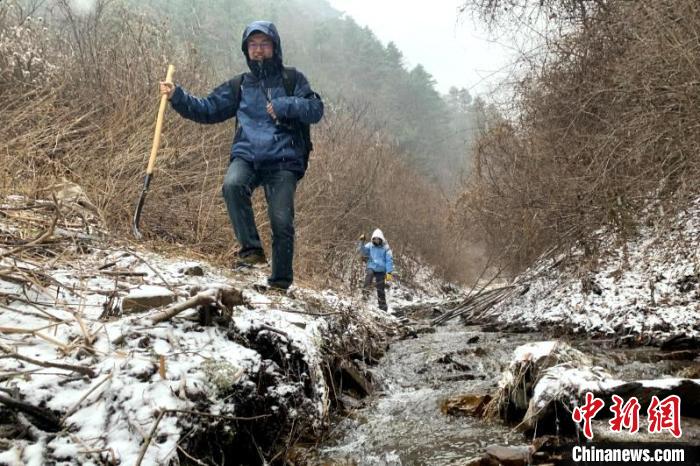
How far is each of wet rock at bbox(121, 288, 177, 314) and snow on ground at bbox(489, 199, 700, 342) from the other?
499 cm

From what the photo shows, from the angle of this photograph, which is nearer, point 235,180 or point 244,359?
point 244,359

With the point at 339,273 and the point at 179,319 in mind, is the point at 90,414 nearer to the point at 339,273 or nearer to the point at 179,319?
the point at 179,319

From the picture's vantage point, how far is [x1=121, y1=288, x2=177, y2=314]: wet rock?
266 cm

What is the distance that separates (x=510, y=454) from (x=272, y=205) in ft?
7.80

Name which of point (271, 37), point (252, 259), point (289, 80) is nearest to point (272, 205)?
A: point (252, 259)

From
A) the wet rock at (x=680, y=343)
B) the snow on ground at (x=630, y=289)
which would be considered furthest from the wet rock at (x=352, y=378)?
the snow on ground at (x=630, y=289)

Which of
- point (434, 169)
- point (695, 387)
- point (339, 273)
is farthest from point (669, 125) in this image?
point (434, 169)

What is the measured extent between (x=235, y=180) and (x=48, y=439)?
2.48 metres

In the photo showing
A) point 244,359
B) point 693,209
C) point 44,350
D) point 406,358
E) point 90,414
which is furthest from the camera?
point 693,209

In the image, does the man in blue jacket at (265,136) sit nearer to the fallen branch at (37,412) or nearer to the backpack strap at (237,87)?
the backpack strap at (237,87)

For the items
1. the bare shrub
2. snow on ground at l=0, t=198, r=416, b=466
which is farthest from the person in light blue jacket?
snow on ground at l=0, t=198, r=416, b=466

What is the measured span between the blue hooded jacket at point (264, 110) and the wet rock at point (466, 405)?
2.00 metres

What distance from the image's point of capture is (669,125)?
5.41 meters

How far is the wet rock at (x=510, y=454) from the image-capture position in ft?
8.27
